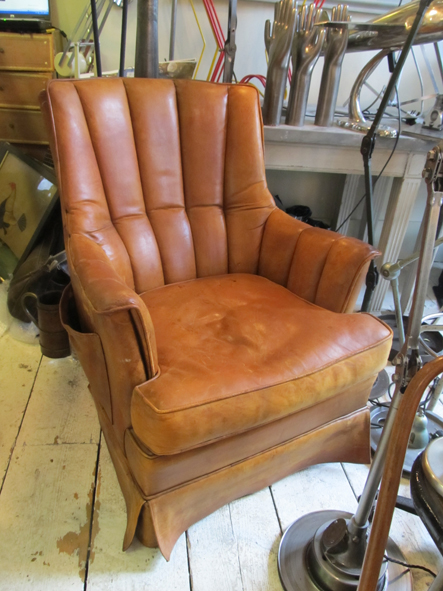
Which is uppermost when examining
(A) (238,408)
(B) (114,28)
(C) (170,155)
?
(B) (114,28)

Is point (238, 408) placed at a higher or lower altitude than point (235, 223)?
lower

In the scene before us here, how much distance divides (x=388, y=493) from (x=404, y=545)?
597 mm

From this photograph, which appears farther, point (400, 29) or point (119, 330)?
point (400, 29)

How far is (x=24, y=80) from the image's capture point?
1.78 m

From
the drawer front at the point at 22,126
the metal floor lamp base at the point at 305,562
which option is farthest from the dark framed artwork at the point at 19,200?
the metal floor lamp base at the point at 305,562

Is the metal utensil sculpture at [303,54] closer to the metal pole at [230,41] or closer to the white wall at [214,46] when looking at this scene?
the metal pole at [230,41]

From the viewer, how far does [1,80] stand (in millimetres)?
1784

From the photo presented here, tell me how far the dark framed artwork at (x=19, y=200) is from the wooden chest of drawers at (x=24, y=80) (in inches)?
4.0

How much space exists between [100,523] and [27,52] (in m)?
1.77

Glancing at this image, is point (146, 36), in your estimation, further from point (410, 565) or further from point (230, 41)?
point (410, 565)

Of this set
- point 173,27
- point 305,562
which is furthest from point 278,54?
point 305,562

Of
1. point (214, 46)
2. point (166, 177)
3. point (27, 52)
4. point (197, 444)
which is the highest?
point (214, 46)

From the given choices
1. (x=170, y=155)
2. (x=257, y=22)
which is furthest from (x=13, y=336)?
(x=257, y=22)

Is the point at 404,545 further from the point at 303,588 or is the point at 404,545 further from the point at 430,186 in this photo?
the point at 430,186
